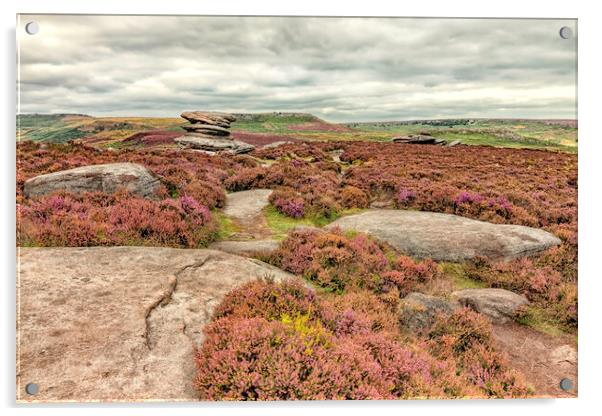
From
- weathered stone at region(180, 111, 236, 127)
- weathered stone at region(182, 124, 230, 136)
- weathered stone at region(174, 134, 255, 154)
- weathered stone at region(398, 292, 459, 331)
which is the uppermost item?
weathered stone at region(180, 111, 236, 127)

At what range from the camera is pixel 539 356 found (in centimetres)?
628

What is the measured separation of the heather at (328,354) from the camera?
4.47 metres

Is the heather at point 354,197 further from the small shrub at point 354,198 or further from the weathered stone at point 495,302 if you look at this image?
the weathered stone at point 495,302

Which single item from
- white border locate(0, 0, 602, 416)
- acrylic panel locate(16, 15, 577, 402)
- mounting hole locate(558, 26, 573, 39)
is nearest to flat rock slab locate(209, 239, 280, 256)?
acrylic panel locate(16, 15, 577, 402)

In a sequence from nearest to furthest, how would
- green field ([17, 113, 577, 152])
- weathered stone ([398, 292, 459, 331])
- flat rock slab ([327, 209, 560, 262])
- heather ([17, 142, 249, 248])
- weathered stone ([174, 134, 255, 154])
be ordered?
weathered stone ([398, 292, 459, 331])
heather ([17, 142, 249, 248])
green field ([17, 113, 577, 152])
flat rock slab ([327, 209, 560, 262])
weathered stone ([174, 134, 255, 154])

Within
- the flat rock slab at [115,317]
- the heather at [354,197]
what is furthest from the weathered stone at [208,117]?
the flat rock slab at [115,317]

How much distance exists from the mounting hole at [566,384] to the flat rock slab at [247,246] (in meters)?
5.35

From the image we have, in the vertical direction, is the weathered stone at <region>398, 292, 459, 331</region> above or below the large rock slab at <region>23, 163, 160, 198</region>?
below

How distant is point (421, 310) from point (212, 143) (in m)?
6.46

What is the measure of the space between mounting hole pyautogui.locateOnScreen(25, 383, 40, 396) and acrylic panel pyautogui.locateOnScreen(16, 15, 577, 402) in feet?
0.27

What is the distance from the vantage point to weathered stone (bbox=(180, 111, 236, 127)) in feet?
25.0

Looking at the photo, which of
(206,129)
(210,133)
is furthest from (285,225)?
(206,129)

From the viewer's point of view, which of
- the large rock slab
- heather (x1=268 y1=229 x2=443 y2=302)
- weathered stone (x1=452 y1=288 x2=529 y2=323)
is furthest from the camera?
the large rock slab

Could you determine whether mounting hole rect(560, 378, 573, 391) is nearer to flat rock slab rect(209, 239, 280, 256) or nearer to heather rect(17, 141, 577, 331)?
heather rect(17, 141, 577, 331)
